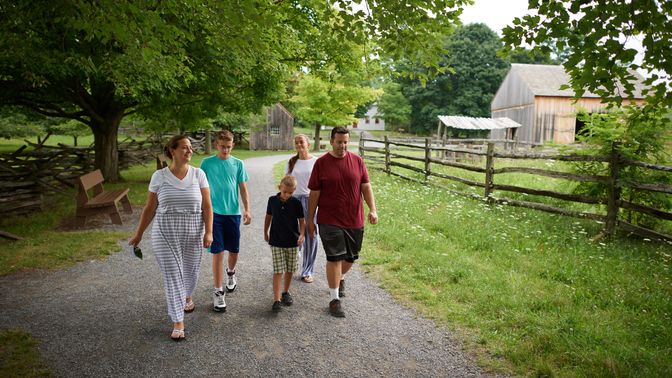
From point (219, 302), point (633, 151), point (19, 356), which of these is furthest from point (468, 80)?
point (19, 356)

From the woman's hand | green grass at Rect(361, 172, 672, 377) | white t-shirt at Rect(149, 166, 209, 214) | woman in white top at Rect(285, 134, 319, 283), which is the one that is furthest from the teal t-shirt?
green grass at Rect(361, 172, 672, 377)

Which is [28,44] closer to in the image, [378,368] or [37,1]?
[37,1]

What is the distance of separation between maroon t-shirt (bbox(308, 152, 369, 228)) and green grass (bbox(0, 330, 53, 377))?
2.79 metres

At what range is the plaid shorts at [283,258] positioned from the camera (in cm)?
506

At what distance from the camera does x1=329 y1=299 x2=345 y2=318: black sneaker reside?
194 inches

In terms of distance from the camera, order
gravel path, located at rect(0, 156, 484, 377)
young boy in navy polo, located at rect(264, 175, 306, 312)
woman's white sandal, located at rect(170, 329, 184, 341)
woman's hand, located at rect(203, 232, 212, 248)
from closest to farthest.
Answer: gravel path, located at rect(0, 156, 484, 377)
woman's white sandal, located at rect(170, 329, 184, 341)
woman's hand, located at rect(203, 232, 212, 248)
young boy in navy polo, located at rect(264, 175, 306, 312)

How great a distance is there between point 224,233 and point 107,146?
12.2 meters

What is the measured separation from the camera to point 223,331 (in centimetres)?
455

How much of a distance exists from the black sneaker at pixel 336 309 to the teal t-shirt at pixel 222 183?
1.46 metres

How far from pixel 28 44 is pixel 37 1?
5.49ft

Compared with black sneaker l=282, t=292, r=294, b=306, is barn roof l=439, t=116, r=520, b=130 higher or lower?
higher

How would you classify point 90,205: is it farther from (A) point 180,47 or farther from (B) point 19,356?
(B) point 19,356

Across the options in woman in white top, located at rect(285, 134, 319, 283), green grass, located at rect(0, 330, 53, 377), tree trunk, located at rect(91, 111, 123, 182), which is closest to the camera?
green grass, located at rect(0, 330, 53, 377)

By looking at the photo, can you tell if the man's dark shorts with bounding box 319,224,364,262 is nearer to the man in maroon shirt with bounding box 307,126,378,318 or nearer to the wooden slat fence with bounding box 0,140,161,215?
the man in maroon shirt with bounding box 307,126,378,318
